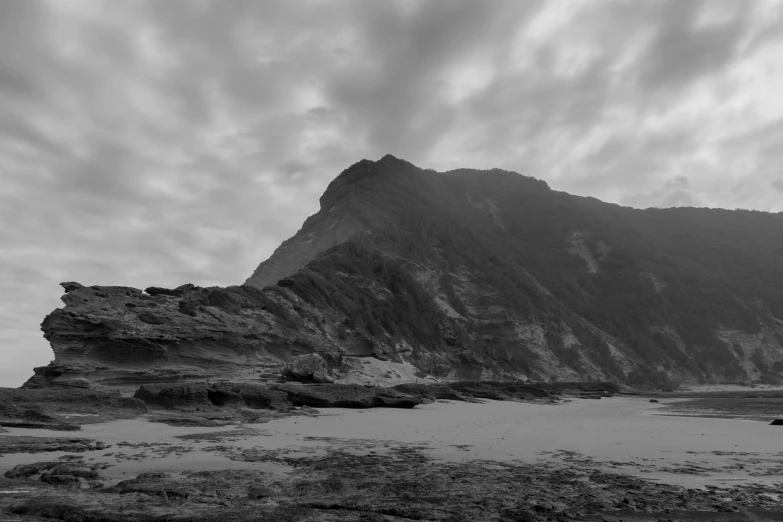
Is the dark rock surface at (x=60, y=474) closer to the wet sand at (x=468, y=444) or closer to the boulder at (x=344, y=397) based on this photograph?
the wet sand at (x=468, y=444)

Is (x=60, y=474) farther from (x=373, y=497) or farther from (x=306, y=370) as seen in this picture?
(x=306, y=370)

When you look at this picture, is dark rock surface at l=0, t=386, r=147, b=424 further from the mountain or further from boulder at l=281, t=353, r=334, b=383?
boulder at l=281, t=353, r=334, b=383

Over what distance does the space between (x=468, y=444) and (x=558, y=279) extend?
264 feet

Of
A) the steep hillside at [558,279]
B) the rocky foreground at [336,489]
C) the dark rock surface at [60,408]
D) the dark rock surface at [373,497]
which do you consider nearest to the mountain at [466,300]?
the steep hillside at [558,279]

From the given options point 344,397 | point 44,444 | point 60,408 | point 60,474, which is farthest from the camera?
point 344,397

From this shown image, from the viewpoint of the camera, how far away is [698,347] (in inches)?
3019

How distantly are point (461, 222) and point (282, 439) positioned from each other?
80417mm

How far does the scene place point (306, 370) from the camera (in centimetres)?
2428

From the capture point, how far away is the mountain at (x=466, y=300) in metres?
25.6

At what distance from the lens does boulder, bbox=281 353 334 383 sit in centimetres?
2405

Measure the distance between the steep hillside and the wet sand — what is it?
34308mm

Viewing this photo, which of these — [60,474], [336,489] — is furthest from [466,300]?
[60,474]

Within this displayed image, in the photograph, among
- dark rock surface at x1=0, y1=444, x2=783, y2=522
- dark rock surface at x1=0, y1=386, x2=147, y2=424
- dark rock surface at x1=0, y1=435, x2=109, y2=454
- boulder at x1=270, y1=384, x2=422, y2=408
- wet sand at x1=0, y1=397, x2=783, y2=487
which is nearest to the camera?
dark rock surface at x1=0, y1=444, x2=783, y2=522

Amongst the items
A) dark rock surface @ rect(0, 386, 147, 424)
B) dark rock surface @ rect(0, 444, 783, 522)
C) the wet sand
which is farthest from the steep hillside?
dark rock surface @ rect(0, 444, 783, 522)
